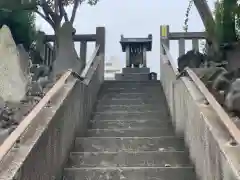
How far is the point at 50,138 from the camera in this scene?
4.20 m

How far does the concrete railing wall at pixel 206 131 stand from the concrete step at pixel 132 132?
0.35 meters

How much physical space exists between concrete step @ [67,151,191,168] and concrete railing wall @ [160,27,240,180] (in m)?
0.19

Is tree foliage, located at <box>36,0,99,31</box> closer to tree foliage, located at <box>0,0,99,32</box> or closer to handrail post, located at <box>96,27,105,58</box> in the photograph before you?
tree foliage, located at <box>0,0,99,32</box>

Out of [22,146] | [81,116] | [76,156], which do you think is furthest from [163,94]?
[22,146]

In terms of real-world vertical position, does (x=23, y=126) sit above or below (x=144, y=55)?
below

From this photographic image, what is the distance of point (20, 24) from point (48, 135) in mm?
5509

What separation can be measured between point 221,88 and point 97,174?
2.26 m

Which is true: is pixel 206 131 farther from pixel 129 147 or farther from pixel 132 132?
pixel 132 132

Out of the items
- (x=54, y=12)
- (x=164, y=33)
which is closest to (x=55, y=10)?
→ (x=54, y=12)

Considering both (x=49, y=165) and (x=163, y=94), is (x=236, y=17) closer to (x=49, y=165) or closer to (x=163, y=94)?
(x=163, y=94)

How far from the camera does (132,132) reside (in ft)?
20.5

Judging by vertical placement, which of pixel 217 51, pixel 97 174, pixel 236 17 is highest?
pixel 236 17

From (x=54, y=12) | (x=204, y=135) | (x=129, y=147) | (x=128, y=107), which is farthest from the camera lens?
(x=54, y=12)

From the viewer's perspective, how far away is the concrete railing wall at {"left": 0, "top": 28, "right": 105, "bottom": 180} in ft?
10.4
